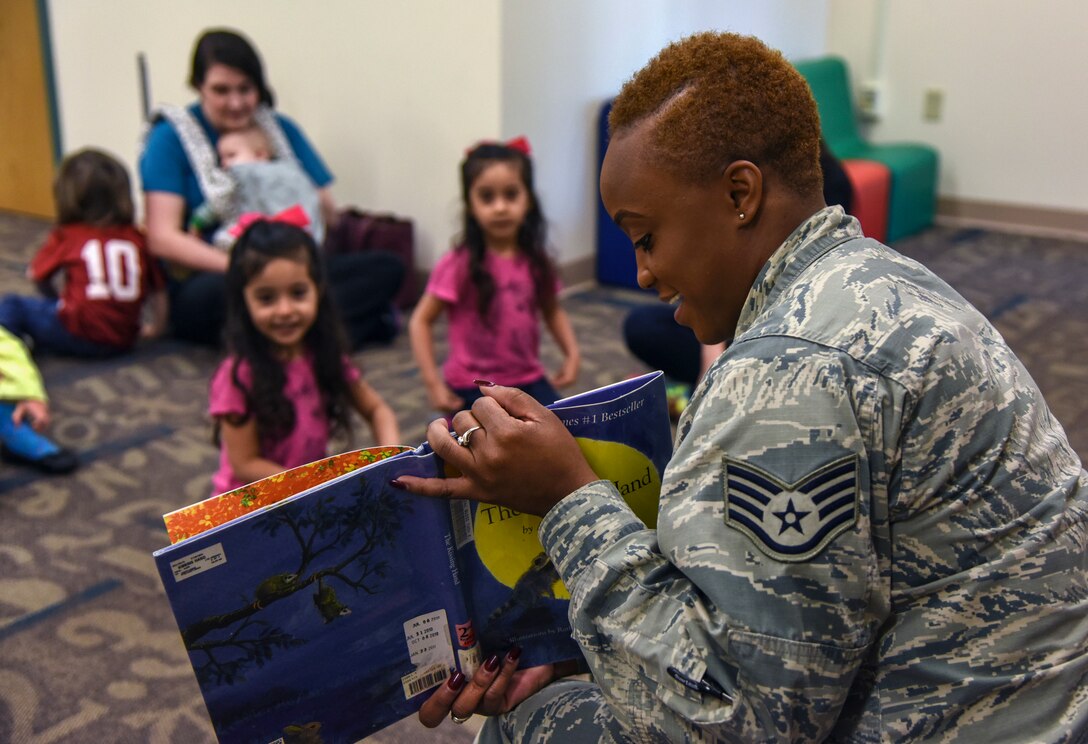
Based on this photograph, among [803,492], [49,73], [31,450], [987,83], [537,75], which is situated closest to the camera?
[803,492]

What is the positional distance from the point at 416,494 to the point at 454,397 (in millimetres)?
1513

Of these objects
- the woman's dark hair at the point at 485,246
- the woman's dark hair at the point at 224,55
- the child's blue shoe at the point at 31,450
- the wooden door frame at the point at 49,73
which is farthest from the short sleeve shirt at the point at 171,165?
the wooden door frame at the point at 49,73

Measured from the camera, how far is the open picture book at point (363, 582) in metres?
0.96

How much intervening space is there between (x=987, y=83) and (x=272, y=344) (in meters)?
Result: 4.16

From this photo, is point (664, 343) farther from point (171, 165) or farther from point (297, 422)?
point (171, 165)

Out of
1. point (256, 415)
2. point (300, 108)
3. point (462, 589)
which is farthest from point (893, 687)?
point (300, 108)

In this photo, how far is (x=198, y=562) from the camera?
0.93 metres

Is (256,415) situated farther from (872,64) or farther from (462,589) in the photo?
(872,64)

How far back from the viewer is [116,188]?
360 cm

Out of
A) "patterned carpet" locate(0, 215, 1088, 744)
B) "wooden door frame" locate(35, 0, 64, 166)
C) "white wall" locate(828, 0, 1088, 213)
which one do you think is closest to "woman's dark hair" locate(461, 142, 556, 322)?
"patterned carpet" locate(0, 215, 1088, 744)

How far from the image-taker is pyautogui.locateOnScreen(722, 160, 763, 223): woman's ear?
867 millimetres

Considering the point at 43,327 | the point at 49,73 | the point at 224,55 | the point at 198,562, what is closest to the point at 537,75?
the point at 224,55

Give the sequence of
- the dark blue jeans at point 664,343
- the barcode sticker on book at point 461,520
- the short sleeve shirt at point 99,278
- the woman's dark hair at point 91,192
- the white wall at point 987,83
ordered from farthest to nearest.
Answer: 1. the white wall at point 987,83
2. the woman's dark hair at point 91,192
3. the short sleeve shirt at point 99,278
4. the dark blue jeans at point 664,343
5. the barcode sticker on book at point 461,520

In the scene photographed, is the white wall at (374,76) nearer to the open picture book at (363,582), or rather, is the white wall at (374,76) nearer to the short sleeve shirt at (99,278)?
the short sleeve shirt at (99,278)
